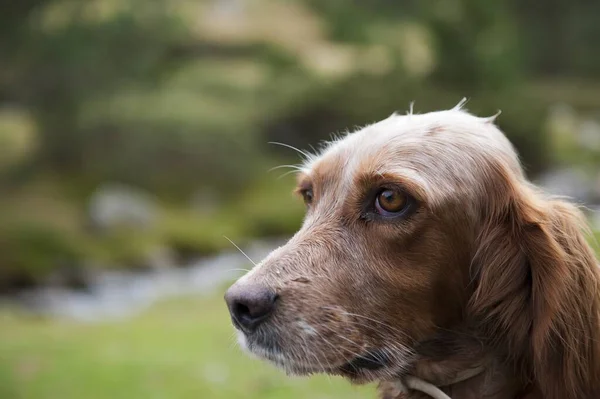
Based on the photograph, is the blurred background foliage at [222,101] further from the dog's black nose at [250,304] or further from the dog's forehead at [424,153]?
the dog's black nose at [250,304]

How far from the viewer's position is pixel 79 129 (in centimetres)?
1716

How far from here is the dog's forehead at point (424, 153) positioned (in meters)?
2.56

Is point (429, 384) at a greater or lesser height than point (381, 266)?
lesser

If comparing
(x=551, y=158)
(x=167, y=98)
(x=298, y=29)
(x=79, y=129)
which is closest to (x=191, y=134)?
(x=167, y=98)

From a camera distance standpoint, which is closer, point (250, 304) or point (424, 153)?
point (250, 304)

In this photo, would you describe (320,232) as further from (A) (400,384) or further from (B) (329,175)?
(A) (400,384)

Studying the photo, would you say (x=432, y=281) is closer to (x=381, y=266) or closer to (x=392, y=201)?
(x=381, y=266)

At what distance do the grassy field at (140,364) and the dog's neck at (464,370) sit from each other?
8.78 feet

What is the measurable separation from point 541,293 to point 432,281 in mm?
369

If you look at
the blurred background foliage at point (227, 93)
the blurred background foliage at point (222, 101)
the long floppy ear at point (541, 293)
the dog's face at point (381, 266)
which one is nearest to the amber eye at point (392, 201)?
the dog's face at point (381, 266)

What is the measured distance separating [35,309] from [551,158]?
1428 centimetres

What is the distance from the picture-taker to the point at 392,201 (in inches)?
99.0

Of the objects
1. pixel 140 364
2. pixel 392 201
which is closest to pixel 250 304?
pixel 392 201

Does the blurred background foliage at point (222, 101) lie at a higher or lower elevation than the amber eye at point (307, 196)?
higher
